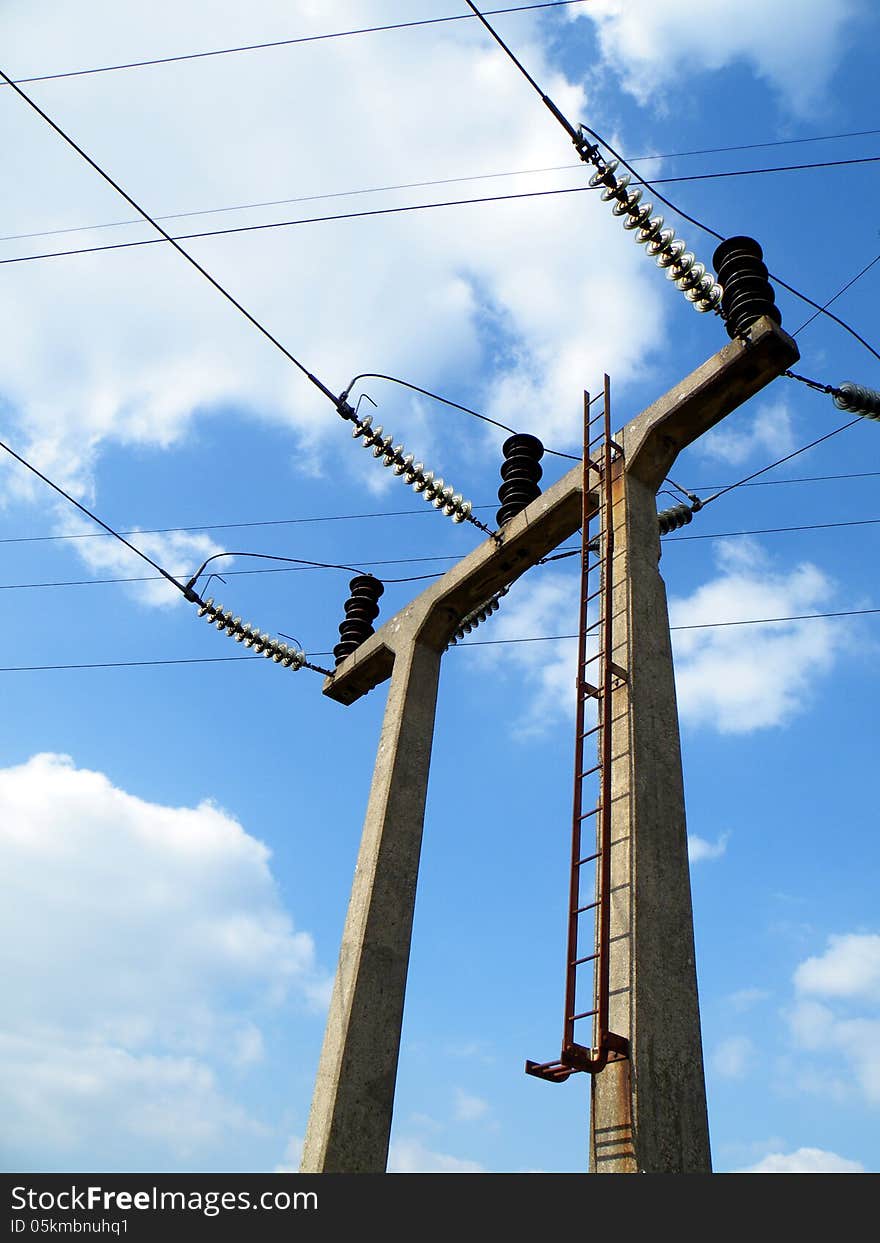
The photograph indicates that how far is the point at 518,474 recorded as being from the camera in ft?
37.6

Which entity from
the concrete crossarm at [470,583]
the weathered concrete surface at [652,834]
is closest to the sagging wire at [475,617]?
the concrete crossarm at [470,583]

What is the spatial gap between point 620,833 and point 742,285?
4757mm

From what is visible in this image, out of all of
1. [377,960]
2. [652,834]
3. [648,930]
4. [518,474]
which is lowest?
[648,930]

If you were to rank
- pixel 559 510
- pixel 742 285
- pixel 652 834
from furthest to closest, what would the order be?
pixel 559 510
pixel 742 285
pixel 652 834

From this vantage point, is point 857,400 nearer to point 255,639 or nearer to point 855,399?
point 855,399

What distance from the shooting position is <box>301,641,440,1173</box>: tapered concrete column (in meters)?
8.59

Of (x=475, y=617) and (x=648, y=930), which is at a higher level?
(x=475, y=617)

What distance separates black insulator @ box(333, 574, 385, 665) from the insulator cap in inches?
245

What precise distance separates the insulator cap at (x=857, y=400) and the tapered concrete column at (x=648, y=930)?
8.83 ft

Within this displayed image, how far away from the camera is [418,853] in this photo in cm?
1028

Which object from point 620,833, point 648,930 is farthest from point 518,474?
point 648,930

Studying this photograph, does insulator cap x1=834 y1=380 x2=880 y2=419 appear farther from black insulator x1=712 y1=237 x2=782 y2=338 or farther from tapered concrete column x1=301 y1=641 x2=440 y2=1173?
tapered concrete column x1=301 y1=641 x2=440 y2=1173
